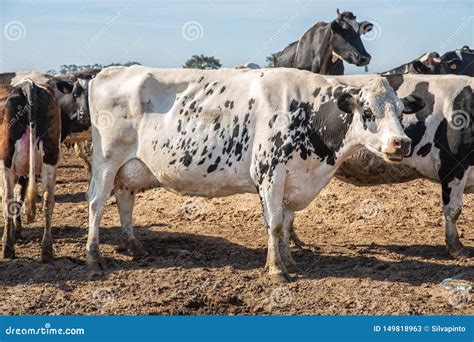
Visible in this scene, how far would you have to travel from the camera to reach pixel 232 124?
865 centimetres

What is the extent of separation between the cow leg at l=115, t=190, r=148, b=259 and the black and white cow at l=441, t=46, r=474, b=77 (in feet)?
25.7

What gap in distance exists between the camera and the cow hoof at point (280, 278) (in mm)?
8273

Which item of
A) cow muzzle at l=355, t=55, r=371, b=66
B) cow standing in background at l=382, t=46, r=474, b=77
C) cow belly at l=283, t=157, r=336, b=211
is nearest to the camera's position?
cow belly at l=283, t=157, r=336, b=211

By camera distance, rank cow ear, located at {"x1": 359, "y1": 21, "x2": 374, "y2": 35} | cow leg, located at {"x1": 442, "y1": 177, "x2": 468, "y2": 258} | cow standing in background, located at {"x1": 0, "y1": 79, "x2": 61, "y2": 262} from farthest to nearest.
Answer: cow ear, located at {"x1": 359, "y1": 21, "x2": 374, "y2": 35} < cow leg, located at {"x1": 442, "y1": 177, "x2": 468, "y2": 258} < cow standing in background, located at {"x1": 0, "y1": 79, "x2": 61, "y2": 262}

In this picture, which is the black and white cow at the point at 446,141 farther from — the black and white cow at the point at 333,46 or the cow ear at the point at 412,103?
the black and white cow at the point at 333,46

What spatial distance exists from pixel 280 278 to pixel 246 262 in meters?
0.99

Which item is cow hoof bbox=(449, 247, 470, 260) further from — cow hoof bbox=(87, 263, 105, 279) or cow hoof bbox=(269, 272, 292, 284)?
cow hoof bbox=(87, 263, 105, 279)

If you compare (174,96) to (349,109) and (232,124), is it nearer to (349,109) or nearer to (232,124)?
(232,124)

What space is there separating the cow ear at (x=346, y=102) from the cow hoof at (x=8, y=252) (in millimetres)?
3930

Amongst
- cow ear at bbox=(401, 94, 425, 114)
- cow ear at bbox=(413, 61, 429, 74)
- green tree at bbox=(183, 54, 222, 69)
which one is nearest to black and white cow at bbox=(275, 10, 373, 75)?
cow ear at bbox=(413, 61, 429, 74)

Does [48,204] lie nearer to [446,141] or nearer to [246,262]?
[246,262]

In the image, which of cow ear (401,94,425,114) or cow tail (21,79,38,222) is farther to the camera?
cow tail (21,79,38,222)

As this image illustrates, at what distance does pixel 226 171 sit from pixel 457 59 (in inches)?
333

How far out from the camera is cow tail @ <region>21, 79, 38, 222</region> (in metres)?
8.90
